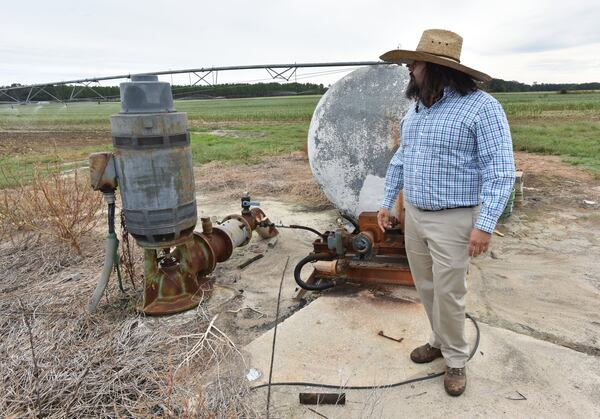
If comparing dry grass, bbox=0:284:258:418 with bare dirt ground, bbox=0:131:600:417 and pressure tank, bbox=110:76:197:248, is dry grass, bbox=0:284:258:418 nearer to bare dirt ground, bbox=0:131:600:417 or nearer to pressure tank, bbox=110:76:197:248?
bare dirt ground, bbox=0:131:600:417

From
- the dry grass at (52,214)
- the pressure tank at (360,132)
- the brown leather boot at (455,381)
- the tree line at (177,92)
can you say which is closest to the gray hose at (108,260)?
the tree line at (177,92)

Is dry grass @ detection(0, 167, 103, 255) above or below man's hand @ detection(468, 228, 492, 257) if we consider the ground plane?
below

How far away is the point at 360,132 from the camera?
433 cm

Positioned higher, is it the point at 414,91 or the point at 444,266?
the point at 414,91

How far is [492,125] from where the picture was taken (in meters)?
2.14

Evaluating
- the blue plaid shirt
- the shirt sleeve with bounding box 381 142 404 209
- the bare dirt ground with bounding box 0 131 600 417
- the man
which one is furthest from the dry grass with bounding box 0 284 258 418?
the blue plaid shirt

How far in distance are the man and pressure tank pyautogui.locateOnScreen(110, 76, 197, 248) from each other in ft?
5.03

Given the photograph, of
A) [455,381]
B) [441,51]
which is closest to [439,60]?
[441,51]

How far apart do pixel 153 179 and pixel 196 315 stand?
106 cm

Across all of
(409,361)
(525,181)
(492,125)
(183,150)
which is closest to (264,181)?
(525,181)

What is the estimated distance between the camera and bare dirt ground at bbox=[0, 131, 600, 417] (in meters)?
2.36

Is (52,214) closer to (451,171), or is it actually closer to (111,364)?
(111,364)

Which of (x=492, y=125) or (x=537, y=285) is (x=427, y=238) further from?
(x=537, y=285)

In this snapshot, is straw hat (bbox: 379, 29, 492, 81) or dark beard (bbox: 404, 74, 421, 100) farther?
dark beard (bbox: 404, 74, 421, 100)
